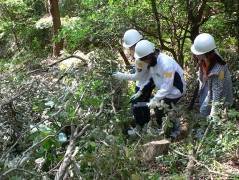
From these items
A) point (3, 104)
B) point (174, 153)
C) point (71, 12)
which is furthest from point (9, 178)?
point (71, 12)

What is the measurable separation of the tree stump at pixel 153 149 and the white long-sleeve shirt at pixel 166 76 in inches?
36.8

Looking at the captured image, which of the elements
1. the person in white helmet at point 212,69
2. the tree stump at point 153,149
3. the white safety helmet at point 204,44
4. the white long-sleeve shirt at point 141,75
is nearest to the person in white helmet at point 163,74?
the white long-sleeve shirt at point 141,75

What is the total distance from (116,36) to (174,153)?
10.8ft

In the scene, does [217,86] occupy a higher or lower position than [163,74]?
lower

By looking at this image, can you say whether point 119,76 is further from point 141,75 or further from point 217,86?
point 217,86

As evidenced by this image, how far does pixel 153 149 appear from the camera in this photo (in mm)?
5320

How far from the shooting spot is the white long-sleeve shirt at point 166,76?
612 cm

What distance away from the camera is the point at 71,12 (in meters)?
17.3

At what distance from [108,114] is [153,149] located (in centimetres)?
89

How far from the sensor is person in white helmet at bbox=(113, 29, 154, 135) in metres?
6.55

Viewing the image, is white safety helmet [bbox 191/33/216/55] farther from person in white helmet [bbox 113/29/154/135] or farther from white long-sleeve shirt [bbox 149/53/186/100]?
person in white helmet [bbox 113/29/154/135]

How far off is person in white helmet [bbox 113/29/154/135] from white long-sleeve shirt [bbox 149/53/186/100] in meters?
0.31

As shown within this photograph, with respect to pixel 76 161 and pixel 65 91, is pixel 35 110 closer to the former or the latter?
pixel 65 91

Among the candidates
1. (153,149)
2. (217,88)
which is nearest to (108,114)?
(153,149)
